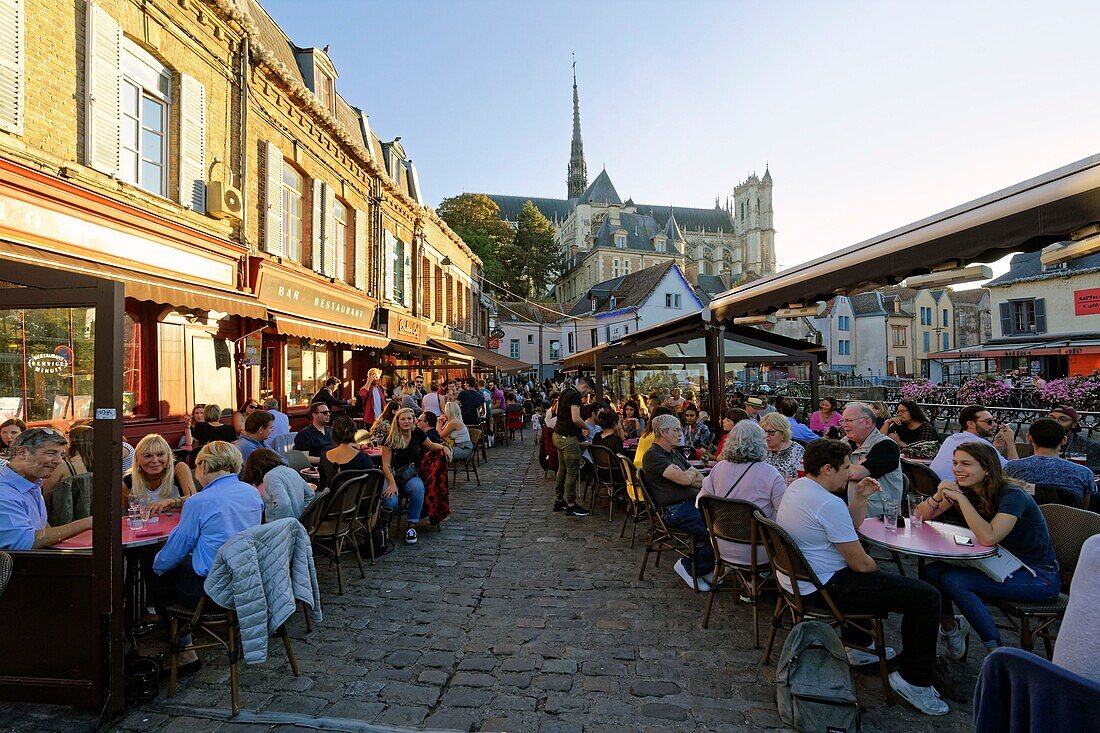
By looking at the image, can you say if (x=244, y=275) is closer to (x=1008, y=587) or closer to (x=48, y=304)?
(x=48, y=304)

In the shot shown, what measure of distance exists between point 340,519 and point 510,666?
2030 mm

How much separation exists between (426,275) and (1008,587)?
63.6 ft

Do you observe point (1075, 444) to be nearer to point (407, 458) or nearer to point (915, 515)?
point (915, 515)

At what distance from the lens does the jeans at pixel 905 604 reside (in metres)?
3.00

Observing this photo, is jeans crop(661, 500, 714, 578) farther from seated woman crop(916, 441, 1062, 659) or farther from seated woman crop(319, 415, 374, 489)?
seated woman crop(319, 415, 374, 489)

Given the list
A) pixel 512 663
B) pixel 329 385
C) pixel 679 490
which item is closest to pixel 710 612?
pixel 679 490

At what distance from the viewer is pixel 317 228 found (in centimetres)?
1216

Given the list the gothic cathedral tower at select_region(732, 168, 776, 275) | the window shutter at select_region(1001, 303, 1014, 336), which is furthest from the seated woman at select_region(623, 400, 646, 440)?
the gothic cathedral tower at select_region(732, 168, 776, 275)

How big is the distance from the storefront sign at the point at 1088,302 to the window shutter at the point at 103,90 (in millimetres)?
32471

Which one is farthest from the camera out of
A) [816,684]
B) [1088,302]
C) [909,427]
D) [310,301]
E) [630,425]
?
[1088,302]

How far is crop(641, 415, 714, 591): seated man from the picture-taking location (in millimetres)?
4629

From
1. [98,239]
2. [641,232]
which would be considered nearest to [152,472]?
[98,239]

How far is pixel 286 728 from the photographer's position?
282 cm

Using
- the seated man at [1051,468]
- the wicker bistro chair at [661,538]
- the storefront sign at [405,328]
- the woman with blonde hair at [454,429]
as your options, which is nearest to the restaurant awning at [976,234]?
the seated man at [1051,468]
